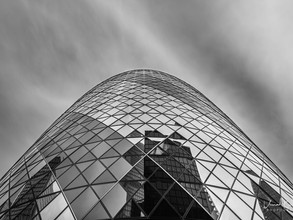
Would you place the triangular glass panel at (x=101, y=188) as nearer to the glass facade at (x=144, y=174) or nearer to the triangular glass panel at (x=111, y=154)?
the glass facade at (x=144, y=174)

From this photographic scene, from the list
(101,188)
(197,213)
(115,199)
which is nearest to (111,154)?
(101,188)

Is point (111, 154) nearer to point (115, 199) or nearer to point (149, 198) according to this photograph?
point (115, 199)

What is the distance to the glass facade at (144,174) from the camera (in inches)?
397

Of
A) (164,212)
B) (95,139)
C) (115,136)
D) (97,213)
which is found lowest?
(97,213)

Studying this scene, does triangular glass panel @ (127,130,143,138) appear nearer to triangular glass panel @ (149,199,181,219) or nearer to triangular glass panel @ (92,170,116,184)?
triangular glass panel @ (92,170,116,184)

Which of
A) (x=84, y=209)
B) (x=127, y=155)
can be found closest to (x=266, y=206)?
(x=127, y=155)

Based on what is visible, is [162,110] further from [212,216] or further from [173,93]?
[212,216]

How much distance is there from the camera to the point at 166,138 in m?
14.9

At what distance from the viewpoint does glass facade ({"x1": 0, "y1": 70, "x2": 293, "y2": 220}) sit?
33.1 ft

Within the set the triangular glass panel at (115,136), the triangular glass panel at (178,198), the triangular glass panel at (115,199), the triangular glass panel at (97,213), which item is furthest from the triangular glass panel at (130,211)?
the triangular glass panel at (115,136)

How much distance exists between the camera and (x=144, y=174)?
37.8ft

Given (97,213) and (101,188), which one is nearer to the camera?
(97,213)
